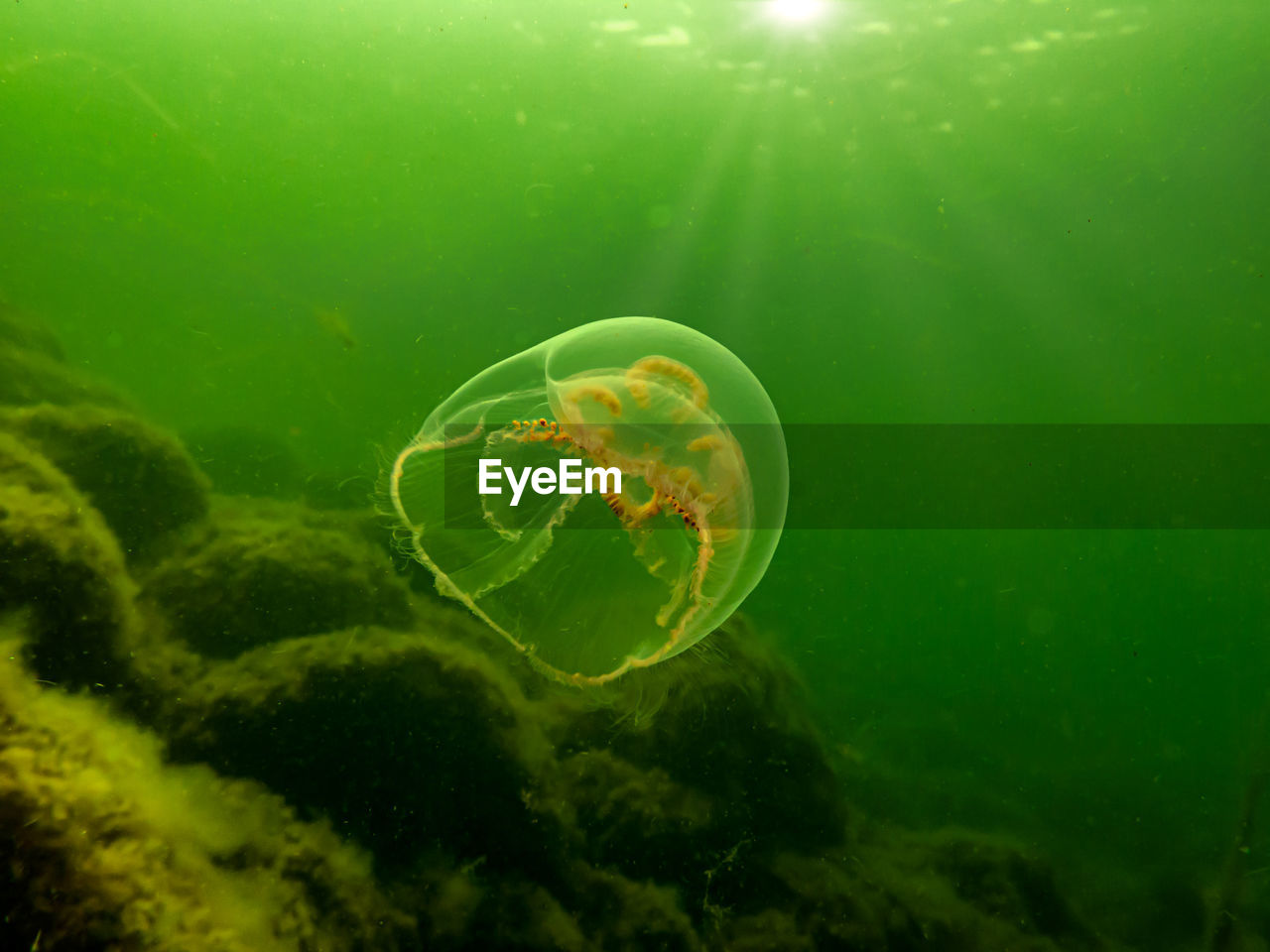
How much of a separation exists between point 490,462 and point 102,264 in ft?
21.6

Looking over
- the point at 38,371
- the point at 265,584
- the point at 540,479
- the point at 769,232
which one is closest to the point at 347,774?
the point at 265,584

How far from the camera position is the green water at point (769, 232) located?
16.6 feet

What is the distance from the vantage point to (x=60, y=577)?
3068 millimetres

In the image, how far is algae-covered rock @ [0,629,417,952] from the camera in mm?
2119

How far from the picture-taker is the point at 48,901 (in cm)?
209

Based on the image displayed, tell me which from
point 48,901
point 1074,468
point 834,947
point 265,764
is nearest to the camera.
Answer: point 48,901

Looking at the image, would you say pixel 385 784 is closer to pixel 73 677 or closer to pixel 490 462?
pixel 73 677

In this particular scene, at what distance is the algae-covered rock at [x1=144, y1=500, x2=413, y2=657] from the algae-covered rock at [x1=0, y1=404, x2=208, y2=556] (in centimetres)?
29

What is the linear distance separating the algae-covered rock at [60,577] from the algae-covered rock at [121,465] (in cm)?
74

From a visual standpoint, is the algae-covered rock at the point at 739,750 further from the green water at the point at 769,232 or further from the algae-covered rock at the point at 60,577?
the algae-covered rock at the point at 60,577

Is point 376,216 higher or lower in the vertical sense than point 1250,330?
lower

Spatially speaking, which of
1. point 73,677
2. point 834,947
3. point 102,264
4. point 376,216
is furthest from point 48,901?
point 102,264

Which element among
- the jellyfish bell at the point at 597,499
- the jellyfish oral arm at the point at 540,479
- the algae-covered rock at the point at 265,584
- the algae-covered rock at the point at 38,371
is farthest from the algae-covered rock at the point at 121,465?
the jellyfish oral arm at the point at 540,479

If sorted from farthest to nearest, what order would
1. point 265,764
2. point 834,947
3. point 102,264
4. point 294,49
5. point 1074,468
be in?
1. point 1074,468
2. point 102,264
3. point 294,49
4. point 834,947
5. point 265,764
